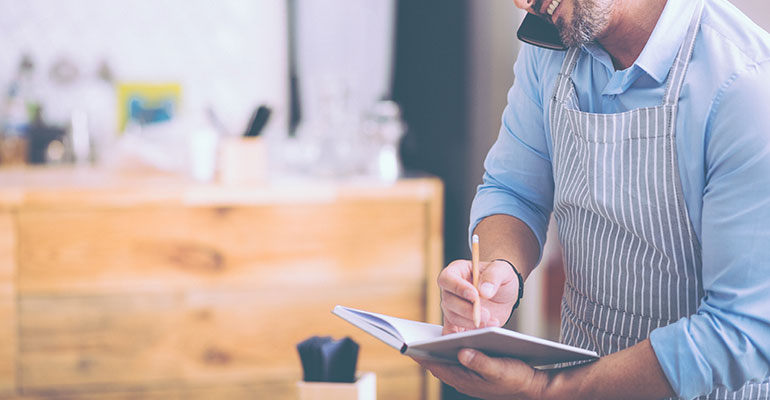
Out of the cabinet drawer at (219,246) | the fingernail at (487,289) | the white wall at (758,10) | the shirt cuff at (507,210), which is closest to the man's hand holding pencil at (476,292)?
the fingernail at (487,289)

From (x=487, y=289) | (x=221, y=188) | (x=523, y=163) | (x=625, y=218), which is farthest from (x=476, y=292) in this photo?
(x=221, y=188)

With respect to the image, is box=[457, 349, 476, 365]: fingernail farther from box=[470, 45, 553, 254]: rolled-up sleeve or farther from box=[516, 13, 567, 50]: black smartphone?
box=[516, 13, 567, 50]: black smartphone

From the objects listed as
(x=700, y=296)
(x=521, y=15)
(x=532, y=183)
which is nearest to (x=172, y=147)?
(x=521, y=15)

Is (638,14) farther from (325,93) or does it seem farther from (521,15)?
(325,93)

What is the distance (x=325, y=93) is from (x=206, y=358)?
98 centimetres

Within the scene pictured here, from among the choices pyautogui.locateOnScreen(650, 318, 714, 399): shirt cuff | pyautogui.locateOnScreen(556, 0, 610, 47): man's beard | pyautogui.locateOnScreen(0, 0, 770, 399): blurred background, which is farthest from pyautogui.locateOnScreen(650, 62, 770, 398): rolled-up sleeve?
pyautogui.locateOnScreen(0, 0, 770, 399): blurred background

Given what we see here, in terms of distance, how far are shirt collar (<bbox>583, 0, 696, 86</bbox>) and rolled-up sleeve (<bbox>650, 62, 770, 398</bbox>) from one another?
115 mm

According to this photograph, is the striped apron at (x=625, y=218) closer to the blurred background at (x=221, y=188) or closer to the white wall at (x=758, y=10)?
A: the white wall at (x=758, y=10)

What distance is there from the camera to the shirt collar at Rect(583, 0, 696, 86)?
106 centimetres

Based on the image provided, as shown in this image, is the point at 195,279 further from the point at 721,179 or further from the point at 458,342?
the point at 721,179

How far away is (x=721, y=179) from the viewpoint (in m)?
0.95

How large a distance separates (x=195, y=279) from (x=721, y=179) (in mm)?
1625

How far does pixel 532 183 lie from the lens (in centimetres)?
137

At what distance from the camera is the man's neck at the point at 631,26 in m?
1.11
